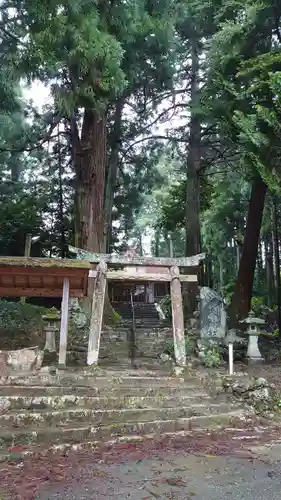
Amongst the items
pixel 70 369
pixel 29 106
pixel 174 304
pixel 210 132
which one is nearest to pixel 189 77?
pixel 210 132

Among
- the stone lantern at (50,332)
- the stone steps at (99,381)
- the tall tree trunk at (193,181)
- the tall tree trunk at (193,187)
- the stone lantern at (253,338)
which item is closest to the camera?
the stone steps at (99,381)

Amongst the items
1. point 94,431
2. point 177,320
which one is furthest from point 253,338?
point 94,431

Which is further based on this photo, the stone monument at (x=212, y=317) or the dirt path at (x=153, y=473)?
the stone monument at (x=212, y=317)

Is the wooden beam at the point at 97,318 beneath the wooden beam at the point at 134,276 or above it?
beneath

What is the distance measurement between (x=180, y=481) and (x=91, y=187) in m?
8.64

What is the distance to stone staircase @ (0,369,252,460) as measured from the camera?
4.85m

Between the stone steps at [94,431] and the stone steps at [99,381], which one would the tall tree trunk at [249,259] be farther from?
the stone steps at [94,431]

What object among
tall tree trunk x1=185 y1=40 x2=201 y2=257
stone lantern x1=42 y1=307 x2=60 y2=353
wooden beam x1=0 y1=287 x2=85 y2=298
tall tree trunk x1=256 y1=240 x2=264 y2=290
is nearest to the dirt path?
wooden beam x1=0 y1=287 x2=85 y2=298

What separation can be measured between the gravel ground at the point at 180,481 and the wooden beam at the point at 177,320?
3.89m

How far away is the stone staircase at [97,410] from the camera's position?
4.85 metres

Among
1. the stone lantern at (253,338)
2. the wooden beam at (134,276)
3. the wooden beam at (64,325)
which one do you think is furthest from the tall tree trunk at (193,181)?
the wooden beam at (64,325)

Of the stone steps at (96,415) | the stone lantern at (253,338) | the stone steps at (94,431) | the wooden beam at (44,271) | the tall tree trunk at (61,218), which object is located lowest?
the stone steps at (94,431)

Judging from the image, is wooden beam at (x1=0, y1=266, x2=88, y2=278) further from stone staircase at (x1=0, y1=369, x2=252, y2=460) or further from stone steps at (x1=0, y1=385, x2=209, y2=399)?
stone steps at (x1=0, y1=385, x2=209, y2=399)

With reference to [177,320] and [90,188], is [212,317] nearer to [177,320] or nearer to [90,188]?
[177,320]
